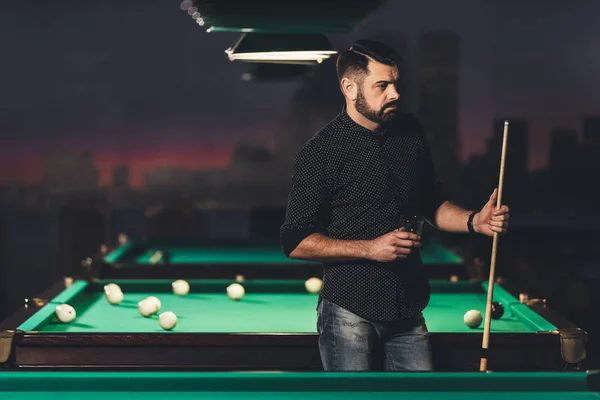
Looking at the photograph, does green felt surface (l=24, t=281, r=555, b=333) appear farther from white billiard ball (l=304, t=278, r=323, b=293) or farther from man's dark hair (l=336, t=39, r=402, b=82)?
man's dark hair (l=336, t=39, r=402, b=82)

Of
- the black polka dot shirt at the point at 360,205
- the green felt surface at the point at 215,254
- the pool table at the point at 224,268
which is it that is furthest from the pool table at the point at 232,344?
the green felt surface at the point at 215,254

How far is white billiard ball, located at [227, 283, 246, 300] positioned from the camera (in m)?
3.90

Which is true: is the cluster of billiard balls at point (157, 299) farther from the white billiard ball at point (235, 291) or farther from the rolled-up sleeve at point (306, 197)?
the rolled-up sleeve at point (306, 197)

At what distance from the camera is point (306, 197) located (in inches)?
107

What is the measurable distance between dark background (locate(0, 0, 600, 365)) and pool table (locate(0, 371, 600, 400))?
5.63 m

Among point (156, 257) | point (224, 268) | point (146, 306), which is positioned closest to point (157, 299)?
point (146, 306)

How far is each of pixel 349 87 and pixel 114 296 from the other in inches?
58.7

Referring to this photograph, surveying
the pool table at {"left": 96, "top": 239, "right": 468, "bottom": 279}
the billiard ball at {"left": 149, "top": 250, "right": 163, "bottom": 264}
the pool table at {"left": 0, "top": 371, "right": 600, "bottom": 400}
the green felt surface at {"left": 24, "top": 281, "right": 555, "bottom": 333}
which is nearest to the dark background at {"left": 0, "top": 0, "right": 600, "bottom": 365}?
the billiard ball at {"left": 149, "top": 250, "right": 163, "bottom": 264}

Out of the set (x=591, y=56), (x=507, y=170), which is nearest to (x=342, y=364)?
(x=507, y=170)

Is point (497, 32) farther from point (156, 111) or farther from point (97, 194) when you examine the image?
point (97, 194)

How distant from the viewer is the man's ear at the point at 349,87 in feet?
9.07

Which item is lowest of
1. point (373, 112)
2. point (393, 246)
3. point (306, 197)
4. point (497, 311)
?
point (497, 311)

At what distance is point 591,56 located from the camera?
27.1 feet

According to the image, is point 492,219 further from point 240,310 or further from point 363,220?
point 240,310
